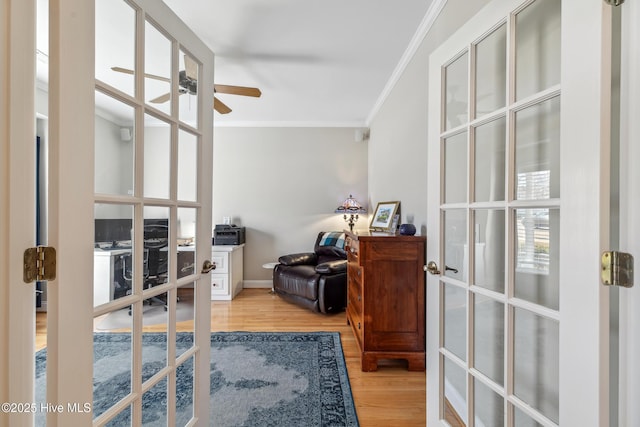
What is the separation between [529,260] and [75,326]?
1416 mm

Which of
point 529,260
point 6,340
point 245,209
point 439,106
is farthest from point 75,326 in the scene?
point 245,209

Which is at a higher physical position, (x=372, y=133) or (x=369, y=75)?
(x=369, y=75)

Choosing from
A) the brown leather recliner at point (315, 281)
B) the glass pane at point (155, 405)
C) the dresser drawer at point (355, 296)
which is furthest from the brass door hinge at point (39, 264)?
the brown leather recliner at point (315, 281)

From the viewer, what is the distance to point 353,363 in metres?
2.11

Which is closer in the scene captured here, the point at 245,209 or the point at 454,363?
the point at 454,363

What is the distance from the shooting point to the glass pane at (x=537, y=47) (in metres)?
0.86

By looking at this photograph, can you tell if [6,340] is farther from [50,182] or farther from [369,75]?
[369,75]

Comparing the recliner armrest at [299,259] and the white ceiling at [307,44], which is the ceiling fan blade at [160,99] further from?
the recliner armrest at [299,259]

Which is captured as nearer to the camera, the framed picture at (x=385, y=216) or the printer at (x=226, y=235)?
the framed picture at (x=385, y=216)

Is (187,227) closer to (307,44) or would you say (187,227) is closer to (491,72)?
(491,72)

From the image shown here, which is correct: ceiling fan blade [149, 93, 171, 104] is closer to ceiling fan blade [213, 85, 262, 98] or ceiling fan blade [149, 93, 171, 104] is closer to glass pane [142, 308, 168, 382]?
glass pane [142, 308, 168, 382]

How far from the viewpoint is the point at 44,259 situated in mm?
677

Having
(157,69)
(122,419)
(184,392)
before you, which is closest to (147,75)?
(157,69)

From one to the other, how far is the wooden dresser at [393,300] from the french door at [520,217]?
617 millimetres
